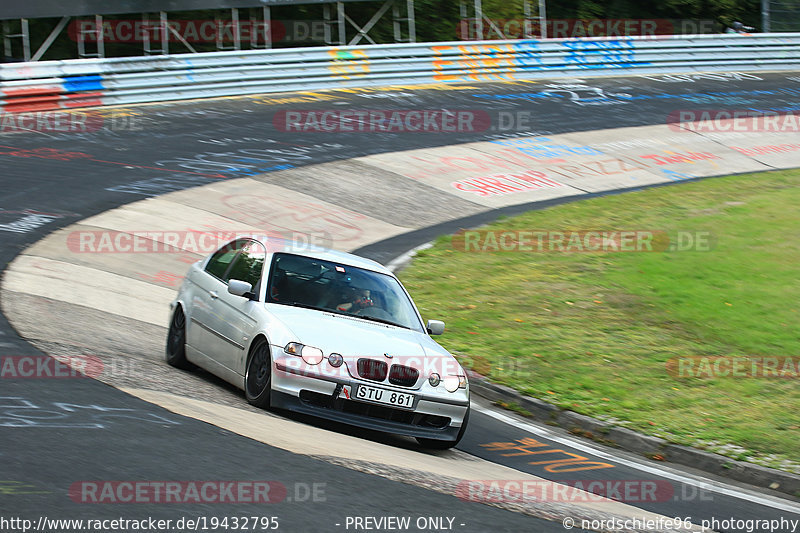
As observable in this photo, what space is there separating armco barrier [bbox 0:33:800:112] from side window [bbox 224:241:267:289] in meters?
16.4

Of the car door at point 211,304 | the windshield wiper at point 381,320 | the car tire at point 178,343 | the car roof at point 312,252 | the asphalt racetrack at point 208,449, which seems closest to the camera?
the asphalt racetrack at point 208,449

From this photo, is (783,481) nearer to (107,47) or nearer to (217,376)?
(217,376)

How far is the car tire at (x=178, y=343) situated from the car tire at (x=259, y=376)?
4.76 ft

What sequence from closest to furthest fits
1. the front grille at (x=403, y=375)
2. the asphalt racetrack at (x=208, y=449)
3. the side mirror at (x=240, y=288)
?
the asphalt racetrack at (x=208, y=449) → the front grille at (x=403, y=375) → the side mirror at (x=240, y=288)

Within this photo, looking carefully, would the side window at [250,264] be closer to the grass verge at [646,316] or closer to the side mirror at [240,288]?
the side mirror at [240,288]

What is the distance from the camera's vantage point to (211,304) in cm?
927

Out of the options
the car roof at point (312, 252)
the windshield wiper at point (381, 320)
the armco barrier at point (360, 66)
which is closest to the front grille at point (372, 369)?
the windshield wiper at point (381, 320)

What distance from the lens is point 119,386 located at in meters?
7.89

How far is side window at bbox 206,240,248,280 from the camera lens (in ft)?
31.7

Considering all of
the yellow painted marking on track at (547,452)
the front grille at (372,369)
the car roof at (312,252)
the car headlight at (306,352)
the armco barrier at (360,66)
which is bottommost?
the yellow painted marking on track at (547,452)

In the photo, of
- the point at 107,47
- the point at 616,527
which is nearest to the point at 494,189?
the point at 616,527

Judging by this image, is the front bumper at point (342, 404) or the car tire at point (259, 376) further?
the car tire at point (259, 376)

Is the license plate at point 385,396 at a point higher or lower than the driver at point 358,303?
lower

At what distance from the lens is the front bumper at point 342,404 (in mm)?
7730
